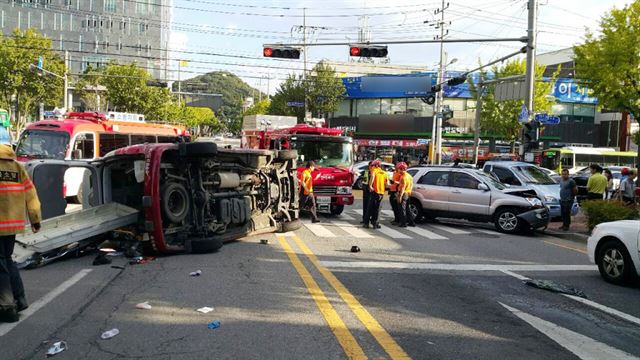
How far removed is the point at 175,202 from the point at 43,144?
29.2 feet

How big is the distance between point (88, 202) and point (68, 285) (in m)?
3.16

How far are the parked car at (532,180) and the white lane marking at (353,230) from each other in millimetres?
4965

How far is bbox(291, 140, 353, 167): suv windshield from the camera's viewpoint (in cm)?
1591

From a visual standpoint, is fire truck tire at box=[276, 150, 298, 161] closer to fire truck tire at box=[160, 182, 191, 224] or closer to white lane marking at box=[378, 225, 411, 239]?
white lane marking at box=[378, 225, 411, 239]

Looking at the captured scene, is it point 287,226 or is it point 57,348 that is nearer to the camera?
point 57,348

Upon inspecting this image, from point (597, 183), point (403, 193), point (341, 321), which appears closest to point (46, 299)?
point (341, 321)

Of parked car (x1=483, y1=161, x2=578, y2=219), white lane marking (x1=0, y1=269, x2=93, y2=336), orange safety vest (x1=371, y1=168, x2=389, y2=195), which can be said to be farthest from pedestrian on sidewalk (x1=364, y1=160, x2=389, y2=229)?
white lane marking (x1=0, y1=269, x2=93, y2=336)

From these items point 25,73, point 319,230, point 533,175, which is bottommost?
point 319,230

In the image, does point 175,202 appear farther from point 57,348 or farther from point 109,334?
point 57,348

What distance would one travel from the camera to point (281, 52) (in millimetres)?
20359

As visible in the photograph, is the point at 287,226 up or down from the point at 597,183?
down

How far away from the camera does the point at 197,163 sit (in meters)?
9.48

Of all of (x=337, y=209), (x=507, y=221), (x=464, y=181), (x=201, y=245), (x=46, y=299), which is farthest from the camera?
(x=337, y=209)

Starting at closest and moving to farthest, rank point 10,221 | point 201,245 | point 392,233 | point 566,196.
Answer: point 10,221, point 201,245, point 392,233, point 566,196
